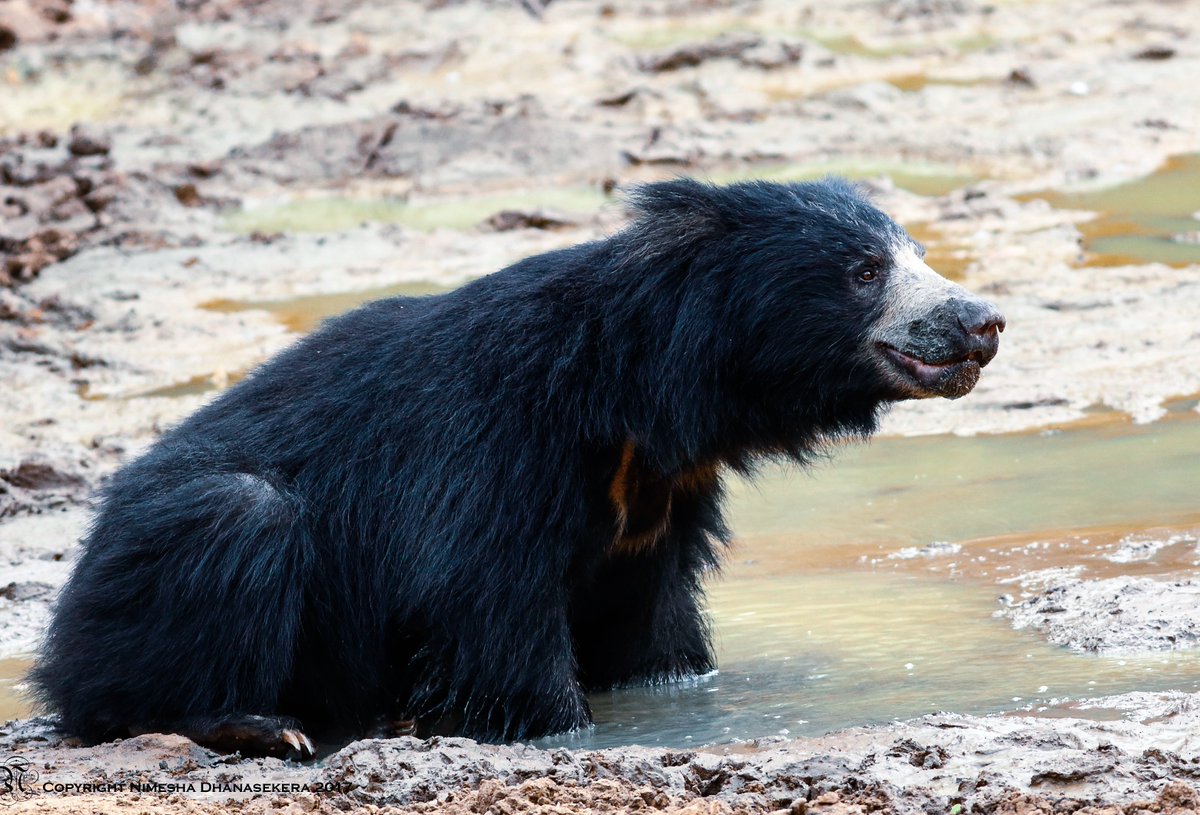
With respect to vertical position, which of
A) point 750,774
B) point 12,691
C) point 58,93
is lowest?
point 12,691

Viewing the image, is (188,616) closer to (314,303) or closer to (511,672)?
(511,672)

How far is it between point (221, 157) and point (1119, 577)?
37.4 feet

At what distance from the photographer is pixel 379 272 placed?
11.1 meters

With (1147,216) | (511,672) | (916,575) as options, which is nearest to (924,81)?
(1147,216)

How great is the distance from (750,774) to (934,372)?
1.29m

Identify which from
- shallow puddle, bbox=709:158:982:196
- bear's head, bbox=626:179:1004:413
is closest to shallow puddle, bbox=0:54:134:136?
shallow puddle, bbox=709:158:982:196

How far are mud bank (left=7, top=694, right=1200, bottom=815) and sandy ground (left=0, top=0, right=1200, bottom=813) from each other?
0.01 metres

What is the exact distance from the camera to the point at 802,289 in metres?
4.52

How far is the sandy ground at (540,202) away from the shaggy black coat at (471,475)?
343 millimetres

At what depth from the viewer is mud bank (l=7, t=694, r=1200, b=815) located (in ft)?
10.9

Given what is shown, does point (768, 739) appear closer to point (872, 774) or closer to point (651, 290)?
point (872, 774)

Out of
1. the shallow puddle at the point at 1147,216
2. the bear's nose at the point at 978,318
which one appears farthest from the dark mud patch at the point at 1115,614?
the shallow puddle at the point at 1147,216

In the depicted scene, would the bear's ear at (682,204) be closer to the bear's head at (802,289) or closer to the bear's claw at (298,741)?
the bear's head at (802,289)

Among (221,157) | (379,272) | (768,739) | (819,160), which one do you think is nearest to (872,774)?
(768,739)
